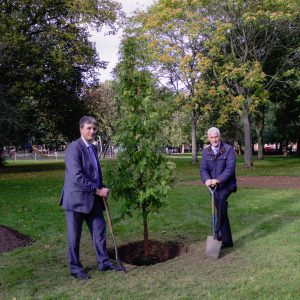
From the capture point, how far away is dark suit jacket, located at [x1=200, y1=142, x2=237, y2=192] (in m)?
7.27

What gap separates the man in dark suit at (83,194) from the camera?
5.97 metres

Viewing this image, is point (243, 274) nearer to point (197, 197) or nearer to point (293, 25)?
point (197, 197)

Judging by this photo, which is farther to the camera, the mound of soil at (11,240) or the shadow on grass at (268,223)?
the shadow on grass at (268,223)

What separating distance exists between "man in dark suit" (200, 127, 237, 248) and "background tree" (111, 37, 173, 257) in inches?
29.4

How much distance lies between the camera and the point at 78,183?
5930mm

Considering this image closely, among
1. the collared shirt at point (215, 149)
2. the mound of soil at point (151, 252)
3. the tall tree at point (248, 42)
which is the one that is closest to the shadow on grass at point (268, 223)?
the mound of soil at point (151, 252)

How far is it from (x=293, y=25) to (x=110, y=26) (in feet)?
39.3

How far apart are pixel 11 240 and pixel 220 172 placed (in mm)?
3823

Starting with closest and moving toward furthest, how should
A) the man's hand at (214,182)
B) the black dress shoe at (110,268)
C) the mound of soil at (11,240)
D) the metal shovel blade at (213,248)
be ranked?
the black dress shoe at (110,268), the metal shovel blade at (213,248), the man's hand at (214,182), the mound of soil at (11,240)

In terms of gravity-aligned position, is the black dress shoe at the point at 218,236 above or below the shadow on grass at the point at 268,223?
above

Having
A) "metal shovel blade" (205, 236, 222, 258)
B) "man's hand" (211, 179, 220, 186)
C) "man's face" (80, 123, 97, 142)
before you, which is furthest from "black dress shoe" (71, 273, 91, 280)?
"man's hand" (211, 179, 220, 186)

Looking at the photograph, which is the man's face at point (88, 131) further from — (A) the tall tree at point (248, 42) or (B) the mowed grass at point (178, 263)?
(A) the tall tree at point (248, 42)

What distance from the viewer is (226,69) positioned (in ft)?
87.1

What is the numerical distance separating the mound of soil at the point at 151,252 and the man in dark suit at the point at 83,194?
44.8 inches
